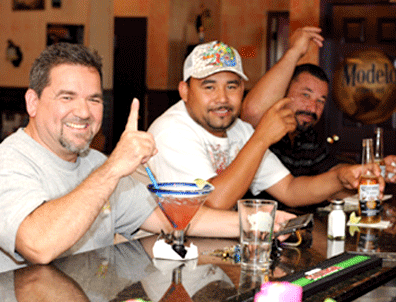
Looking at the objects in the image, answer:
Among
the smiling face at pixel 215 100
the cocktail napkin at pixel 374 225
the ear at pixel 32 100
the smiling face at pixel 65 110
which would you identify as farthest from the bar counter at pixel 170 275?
the smiling face at pixel 215 100

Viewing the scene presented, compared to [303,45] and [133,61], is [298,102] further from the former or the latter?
[133,61]

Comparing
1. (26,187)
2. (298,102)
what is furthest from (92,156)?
(298,102)

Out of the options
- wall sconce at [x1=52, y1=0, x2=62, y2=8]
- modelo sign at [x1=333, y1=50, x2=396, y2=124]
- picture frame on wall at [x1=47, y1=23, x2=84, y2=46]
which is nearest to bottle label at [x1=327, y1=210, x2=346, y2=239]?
modelo sign at [x1=333, y1=50, x2=396, y2=124]

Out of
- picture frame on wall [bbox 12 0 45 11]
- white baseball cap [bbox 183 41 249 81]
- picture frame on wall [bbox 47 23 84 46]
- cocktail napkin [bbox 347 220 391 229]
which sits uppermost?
picture frame on wall [bbox 12 0 45 11]

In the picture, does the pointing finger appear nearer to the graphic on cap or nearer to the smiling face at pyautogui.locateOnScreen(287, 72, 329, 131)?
the graphic on cap

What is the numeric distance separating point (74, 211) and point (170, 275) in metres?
0.31

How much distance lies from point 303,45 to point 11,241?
191 cm

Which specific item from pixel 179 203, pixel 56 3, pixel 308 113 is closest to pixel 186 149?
pixel 179 203

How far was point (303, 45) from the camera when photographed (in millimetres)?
2943

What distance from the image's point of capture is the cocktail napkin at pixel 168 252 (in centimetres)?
157

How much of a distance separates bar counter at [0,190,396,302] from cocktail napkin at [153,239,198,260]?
0.02 m

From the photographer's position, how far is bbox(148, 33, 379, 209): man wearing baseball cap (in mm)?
2334

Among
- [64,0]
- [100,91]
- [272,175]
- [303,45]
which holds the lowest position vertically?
[272,175]

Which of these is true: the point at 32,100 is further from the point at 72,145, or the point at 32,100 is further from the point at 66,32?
the point at 66,32
